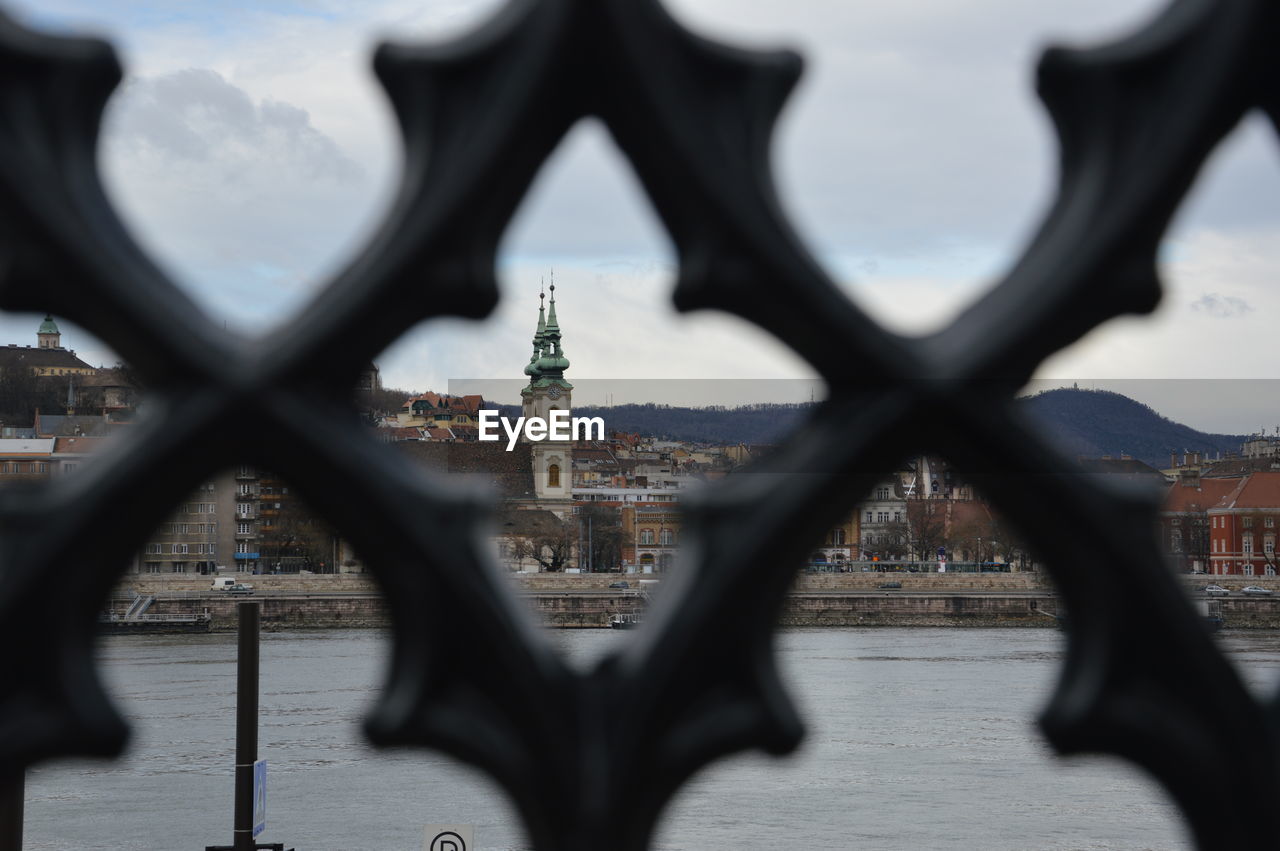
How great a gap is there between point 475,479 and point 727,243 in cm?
18

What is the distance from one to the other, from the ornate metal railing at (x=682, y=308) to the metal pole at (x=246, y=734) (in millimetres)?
12785

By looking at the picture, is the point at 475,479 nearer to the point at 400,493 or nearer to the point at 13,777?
the point at 400,493

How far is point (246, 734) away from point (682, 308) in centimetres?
1297

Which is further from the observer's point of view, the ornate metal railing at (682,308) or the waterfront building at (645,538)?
the waterfront building at (645,538)

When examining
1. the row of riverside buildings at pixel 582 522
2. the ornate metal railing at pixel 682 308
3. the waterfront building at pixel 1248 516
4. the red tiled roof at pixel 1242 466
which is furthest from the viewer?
the row of riverside buildings at pixel 582 522

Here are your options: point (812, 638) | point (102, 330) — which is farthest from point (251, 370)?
point (812, 638)

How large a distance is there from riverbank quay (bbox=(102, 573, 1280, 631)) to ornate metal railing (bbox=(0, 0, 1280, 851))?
186ft

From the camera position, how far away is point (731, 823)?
2928 centimetres

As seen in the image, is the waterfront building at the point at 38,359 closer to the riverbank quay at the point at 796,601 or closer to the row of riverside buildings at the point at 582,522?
the row of riverside buildings at the point at 582,522

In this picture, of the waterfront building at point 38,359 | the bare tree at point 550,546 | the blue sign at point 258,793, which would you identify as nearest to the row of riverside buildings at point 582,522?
the bare tree at point 550,546

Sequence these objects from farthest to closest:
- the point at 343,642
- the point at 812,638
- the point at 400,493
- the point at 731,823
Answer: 1. the point at 812,638
2. the point at 343,642
3. the point at 731,823
4. the point at 400,493

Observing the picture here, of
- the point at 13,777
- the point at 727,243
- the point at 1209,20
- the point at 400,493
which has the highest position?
the point at 1209,20

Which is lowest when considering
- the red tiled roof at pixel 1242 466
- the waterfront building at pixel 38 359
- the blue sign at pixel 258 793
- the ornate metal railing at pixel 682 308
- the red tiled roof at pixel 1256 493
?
the blue sign at pixel 258 793

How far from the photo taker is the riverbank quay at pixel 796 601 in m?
60.1
